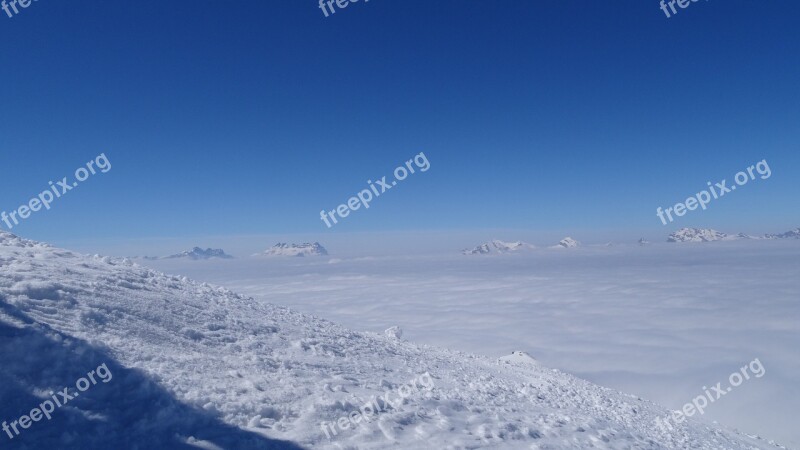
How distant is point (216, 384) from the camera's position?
30.9ft

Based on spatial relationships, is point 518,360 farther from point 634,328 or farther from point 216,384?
point 634,328

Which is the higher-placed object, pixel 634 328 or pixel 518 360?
pixel 518 360

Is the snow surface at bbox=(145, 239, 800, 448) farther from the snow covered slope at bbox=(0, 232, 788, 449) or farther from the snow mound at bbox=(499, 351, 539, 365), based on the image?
the snow covered slope at bbox=(0, 232, 788, 449)

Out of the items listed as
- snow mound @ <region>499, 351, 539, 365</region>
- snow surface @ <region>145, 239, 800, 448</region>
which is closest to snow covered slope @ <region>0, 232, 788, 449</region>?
snow mound @ <region>499, 351, 539, 365</region>

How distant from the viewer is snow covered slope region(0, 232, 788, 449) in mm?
7590

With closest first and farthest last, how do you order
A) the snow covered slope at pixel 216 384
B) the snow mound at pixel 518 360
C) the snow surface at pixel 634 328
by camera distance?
A: the snow covered slope at pixel 216 384 < the snow mound at pixel 518 360 < the snow surface at pixel 634 328

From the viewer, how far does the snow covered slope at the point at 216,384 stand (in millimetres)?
7590

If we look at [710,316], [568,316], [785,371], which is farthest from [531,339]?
[710,316]

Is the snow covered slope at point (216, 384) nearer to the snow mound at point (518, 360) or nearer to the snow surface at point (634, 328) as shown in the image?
the snow mound at point (518, 360)

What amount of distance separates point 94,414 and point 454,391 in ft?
29.3

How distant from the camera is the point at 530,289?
168750 millimetres

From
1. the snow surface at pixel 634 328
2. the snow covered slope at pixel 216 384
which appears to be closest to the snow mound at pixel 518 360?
the snow covered slope at pixel 216 384

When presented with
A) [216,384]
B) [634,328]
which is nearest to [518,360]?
[216,384]

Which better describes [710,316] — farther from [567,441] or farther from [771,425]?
[567,441]
